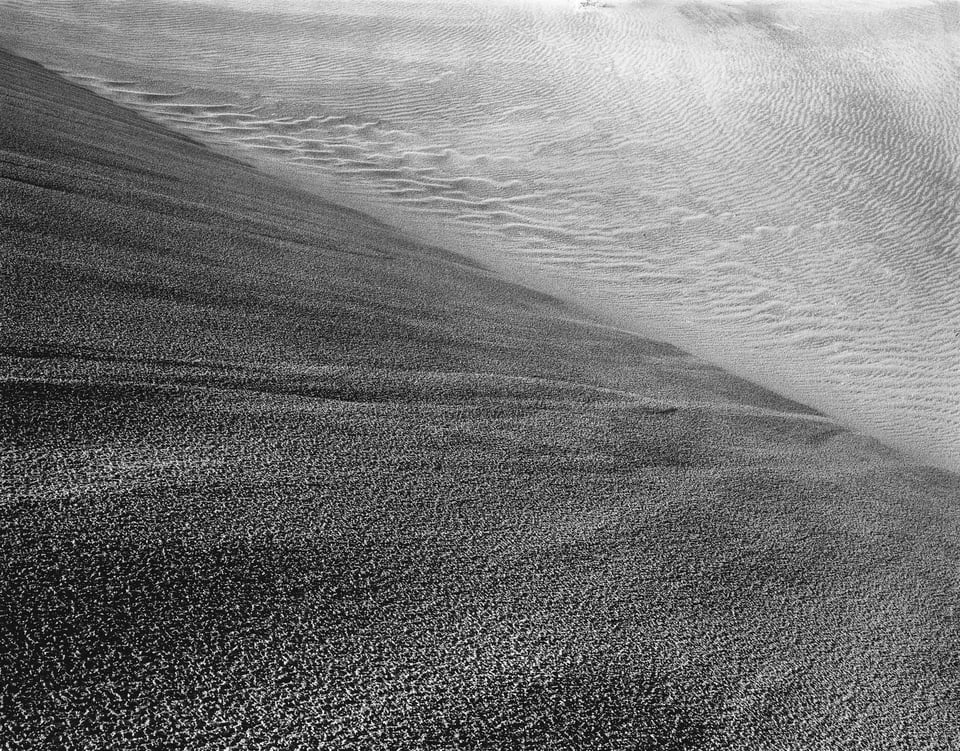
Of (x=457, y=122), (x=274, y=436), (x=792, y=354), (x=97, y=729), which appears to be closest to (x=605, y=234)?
(x=792, y=354)

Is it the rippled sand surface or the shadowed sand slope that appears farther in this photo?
the rippled sand surface

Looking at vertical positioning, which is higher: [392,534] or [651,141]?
[651,141]

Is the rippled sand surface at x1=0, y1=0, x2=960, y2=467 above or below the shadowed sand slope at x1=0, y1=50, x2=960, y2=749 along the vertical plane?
above

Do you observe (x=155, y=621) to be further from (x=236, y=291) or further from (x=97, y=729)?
(x=236, y=291)

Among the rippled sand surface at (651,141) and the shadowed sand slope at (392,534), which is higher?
the rippled sand surface at (651,141)

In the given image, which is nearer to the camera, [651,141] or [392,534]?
[392,534]
